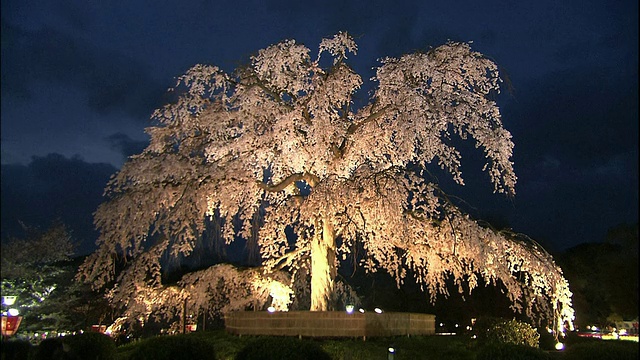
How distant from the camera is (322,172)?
55.4 feet

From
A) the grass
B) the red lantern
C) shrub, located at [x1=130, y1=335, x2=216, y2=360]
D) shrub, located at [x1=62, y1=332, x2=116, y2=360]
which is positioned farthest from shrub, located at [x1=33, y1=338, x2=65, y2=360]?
the grass

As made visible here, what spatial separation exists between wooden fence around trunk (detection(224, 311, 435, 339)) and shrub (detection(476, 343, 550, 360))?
4426mm

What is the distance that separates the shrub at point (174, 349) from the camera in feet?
35.2

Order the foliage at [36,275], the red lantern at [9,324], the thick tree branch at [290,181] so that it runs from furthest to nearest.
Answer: the foliage at [36,275] < the thick tree branch at [290,181] < the red lantern at [9,324]

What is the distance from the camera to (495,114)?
15.6m

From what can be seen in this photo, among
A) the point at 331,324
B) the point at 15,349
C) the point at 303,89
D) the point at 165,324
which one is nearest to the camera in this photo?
the point at 15,349

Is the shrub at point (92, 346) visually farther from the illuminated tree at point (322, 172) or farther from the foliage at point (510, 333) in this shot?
the foliage at point (510, 333)

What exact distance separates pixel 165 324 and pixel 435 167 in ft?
68.9

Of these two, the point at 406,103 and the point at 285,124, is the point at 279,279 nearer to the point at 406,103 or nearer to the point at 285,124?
the point at 285,124

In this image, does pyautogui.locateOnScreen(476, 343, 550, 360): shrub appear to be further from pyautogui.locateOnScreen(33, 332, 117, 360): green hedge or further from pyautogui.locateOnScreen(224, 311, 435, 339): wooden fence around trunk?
pyautogui.locateOnScreen(33, 332, 117, 360): green hedge

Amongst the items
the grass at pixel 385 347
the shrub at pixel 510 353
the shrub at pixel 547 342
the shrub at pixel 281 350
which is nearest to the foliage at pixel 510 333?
the grass at pixel 385 347

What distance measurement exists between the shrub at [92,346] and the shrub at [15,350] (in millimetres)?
2051

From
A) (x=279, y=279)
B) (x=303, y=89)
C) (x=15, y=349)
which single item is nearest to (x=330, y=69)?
(x=303, y=89)

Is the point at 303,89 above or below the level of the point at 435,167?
above
